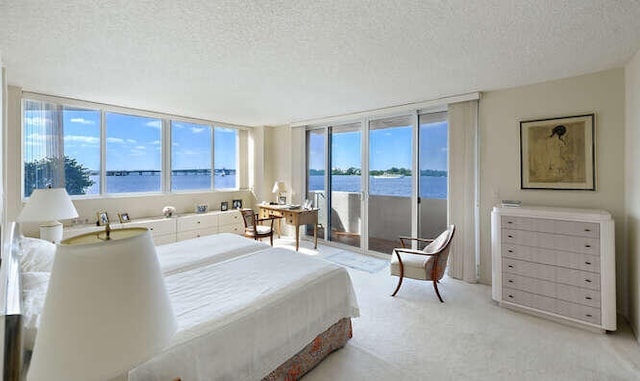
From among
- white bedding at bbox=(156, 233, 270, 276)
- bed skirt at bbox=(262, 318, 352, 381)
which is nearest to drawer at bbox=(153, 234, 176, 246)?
white bedding at bbox=(156, 233, 270, 276)

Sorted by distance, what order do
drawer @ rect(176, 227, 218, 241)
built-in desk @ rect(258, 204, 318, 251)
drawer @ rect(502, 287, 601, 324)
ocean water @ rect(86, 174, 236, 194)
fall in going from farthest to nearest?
built-in desk @ rect(258, 204, 318, 251) → drawer @ rect(176, 227, 218, 241) → ocean water @ rect(86, 174, 236, 194) → drawer @ rect(502, 287, 601, 324)

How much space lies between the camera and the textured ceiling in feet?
6.14

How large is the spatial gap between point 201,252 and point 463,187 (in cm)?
334

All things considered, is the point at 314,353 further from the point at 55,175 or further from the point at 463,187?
the point at 55,175

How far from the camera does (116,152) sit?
4.70m

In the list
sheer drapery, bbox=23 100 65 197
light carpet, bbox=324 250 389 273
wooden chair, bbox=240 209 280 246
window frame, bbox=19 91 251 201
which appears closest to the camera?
window frame, bbox=19 91 251 201

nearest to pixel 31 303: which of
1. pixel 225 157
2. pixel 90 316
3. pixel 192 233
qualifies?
pixel 90 316

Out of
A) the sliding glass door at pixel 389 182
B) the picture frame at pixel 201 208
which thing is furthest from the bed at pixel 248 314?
the picture frame at pixel 201 208

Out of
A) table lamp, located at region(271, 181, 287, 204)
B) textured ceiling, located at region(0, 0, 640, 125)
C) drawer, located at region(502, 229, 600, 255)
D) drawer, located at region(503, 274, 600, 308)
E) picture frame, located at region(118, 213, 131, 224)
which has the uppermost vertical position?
textured ceiling, located at region(0, 0, 640, 125)

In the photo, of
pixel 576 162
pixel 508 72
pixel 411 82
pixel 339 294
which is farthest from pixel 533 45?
pixel 339 294

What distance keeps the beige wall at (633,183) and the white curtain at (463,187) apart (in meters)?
1.35

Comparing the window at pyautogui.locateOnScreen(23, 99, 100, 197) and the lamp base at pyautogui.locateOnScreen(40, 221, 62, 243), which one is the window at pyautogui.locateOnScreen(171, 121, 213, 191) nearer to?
the window at pyautogui.locateOnScreen(23, 99, 100, 197)

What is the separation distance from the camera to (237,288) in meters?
2.04

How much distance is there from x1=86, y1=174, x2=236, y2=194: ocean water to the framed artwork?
540 cm
